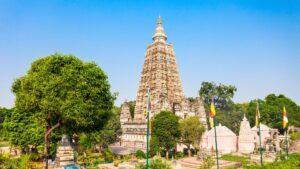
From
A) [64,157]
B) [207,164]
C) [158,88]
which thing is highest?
[158,88]

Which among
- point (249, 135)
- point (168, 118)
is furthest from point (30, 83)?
point (249, 135)

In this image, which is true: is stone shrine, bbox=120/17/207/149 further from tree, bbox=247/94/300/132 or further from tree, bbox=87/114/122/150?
tree, bbox=247/94/300/132

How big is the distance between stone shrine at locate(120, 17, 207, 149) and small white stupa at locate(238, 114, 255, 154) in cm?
1450

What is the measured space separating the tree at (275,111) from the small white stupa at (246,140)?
621 inches

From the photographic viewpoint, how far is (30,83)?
28859 millimetres

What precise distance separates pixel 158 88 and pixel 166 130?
18010 mm


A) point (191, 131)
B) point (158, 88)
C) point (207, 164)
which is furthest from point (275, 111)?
point (207, 164)

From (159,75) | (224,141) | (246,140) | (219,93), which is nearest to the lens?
(246,140)

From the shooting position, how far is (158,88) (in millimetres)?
61688

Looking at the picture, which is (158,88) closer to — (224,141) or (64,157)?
(224,141)

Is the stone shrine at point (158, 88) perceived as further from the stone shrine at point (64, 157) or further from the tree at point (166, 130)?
the stone shrine at point (64, 157)

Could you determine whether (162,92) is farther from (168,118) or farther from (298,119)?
(298,119)

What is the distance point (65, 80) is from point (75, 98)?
2.21m

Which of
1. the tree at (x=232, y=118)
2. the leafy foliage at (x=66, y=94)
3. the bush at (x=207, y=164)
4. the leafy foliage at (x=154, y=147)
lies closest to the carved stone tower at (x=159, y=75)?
the leafy foliage at (x=154, y=147)
